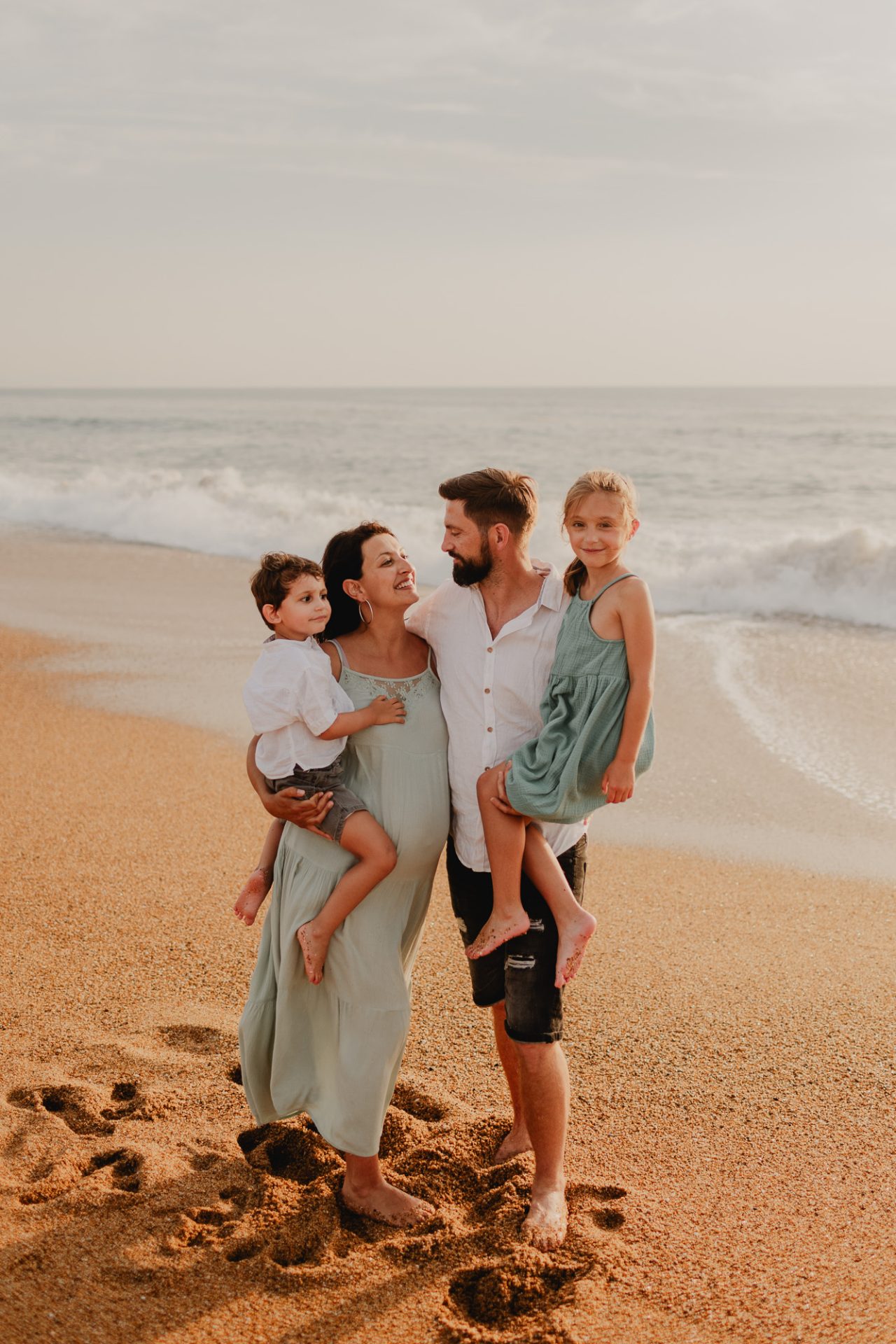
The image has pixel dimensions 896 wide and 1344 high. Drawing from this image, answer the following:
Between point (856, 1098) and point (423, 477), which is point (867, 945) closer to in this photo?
point (856, 1098)

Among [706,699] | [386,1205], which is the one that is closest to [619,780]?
[386,1205]

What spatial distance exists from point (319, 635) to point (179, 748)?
4.41 metres

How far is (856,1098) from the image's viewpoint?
12.5ft

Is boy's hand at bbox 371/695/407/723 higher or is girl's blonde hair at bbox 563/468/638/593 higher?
girl's blonde hair at bbox 563/468/638/593

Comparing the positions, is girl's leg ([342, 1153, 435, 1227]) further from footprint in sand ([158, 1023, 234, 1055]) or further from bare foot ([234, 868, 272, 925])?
footprint in sand ([158, 1023, 234, 1055])

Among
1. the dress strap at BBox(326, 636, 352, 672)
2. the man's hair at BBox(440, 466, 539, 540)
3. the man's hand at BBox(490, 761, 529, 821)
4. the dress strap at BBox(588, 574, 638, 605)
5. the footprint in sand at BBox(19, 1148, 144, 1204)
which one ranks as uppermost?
the man's hair at BBox(440, 466, 539, 540)

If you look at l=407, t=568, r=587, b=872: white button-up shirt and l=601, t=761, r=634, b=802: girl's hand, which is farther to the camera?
l=407, t=568, r=587, b=872: white button-up shirt

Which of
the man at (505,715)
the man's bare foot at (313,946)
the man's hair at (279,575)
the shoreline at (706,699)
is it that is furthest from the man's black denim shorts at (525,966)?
the shoreline at (706,699)

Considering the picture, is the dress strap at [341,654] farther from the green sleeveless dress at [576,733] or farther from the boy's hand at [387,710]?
the green sleeveless dress at [576,733]

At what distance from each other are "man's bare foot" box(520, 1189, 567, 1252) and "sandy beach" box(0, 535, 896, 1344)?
0.05 m

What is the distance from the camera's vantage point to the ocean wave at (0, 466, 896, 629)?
44.3 ft

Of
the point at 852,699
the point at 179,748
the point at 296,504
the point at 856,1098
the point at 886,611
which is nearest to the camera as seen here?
the point at 856,1098

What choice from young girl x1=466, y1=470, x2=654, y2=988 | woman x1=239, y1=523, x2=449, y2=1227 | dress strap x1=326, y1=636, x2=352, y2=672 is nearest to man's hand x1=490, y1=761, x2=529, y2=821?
young girl x1=466, y1=470, x2=654, y2=988

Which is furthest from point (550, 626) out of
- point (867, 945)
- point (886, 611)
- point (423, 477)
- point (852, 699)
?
point (423, 477)
